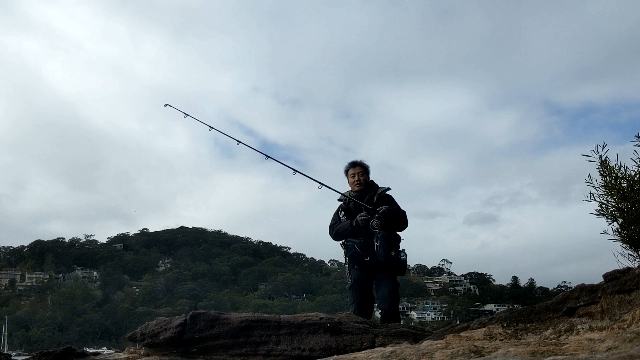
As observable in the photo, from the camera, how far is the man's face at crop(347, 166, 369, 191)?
10867mm

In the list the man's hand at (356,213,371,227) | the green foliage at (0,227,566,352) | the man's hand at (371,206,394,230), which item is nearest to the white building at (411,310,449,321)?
the green foliage at (0,227,566,352)

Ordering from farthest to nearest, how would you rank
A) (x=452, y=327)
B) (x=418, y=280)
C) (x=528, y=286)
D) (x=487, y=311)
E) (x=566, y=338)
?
(x=418, y=280) → (x=528, y=286) → (x=487, y=311) → (x=452, y=327) → (x=566, y=338)

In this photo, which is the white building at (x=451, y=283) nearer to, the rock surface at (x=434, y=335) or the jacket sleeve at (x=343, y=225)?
the jacket sleeve at (x=343, y=225)

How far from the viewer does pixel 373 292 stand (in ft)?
34.8

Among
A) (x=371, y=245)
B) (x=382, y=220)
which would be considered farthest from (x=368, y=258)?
(x=382, y=220)

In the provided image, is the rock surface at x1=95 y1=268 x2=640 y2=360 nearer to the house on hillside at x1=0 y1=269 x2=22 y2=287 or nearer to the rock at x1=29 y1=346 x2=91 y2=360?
the rock at x1=29 y1=346 x2=91 y2=360

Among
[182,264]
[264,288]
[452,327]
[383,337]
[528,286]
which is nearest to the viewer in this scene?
[452,327]

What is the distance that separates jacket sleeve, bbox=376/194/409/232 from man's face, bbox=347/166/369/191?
1.68 ft

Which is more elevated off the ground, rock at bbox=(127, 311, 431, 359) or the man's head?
the man's head

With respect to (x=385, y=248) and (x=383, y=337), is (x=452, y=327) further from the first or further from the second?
(x=385, y=248)

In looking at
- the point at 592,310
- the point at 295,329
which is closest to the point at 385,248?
the point at 295,329

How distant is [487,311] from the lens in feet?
32.0

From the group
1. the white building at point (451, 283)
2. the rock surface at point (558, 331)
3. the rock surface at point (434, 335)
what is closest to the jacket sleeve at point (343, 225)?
the rock surface at point (434, 335)

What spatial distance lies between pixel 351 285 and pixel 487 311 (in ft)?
7.43
